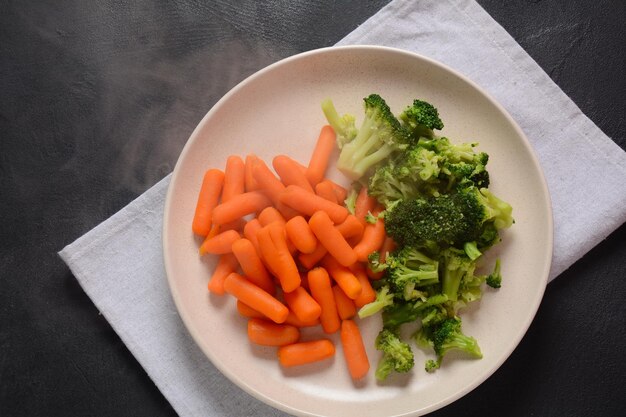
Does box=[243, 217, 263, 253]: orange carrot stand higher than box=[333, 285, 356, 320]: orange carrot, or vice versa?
box=[243, 217, 263, 253]: orange carrot

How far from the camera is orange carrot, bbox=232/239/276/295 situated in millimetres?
2199

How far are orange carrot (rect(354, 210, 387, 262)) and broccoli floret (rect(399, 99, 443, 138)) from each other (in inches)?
15.2

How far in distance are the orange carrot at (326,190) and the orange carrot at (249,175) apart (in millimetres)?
246

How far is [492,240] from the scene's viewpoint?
225cm

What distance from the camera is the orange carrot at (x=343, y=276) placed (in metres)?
2.19

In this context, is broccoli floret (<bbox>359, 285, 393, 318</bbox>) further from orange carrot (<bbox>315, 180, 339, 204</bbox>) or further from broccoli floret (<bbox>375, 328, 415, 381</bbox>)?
orange carrot (<bbox>315, 180, 339, 204</bbox>)

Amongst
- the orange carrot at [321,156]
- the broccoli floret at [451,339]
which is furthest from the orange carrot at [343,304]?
the orange carrot at [321,156]

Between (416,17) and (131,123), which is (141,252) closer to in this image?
(131,123)

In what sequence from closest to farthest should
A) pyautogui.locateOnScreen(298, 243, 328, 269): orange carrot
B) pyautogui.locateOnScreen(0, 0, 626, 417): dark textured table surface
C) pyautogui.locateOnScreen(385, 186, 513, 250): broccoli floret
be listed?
1. pyautogui.locateOnScreen(385, 186, 513, 250): broccoli floret
2. pyautogui.locateOnScreen(298, 243, 328, 269): orange carrot
3. pyautogui.locateOnScreen(0, 0, 626, 417): dark textured table surface

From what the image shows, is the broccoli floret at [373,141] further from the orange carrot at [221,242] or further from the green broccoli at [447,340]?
the green broccoli at [447,340]

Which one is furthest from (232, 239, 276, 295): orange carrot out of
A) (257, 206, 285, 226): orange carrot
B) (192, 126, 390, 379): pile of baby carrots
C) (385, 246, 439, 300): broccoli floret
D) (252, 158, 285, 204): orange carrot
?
(385, 246, 439, 300): broccoli floret

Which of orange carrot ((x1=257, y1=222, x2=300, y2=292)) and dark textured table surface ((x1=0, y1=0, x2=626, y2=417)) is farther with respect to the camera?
dark textured table surface ((x1=0, y1=0, x2=626, y2=417))

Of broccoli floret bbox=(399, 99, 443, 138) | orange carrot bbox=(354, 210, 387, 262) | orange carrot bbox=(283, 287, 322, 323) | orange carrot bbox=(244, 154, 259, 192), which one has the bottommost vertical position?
orange carrot bbox=(283, 287, 322, 323)

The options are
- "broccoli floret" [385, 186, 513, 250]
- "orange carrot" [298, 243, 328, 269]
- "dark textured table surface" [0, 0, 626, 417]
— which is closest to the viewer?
"broccoli floret" [385, 186, 513, 250]
